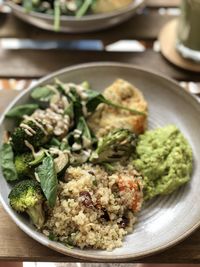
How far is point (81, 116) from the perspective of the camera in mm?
1378

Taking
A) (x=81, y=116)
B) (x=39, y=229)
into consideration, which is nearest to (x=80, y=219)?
(x=39, y=229)

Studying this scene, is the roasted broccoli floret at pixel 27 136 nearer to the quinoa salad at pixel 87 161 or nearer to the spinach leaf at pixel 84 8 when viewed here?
the quinoa salad at pixel 87 161

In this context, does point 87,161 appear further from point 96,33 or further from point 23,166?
point 96,33

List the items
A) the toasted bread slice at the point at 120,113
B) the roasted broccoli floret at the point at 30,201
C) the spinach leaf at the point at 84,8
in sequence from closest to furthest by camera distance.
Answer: the roasted broccoli floret at the point at 30,201, the toasted bread slice at the point at 120,113, the spinach leaf at the point at 84,8

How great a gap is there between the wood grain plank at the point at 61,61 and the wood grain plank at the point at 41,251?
0.61 metres

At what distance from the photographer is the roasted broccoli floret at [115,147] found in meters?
1.27

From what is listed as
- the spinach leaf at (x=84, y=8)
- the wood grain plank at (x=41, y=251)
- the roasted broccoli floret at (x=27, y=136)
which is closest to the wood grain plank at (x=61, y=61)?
the spinach leaf at (x=84, y=8)

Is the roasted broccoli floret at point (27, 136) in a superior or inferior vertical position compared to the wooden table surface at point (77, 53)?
inferior

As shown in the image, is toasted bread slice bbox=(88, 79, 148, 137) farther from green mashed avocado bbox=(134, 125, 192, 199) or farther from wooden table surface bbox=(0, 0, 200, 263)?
wooden table surface bbox=(0, 0, 200, 263)

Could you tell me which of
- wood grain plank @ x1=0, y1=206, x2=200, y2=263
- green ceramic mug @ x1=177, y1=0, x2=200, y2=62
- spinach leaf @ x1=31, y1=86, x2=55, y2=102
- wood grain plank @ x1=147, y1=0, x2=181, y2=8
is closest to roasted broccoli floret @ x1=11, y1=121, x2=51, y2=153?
spinach leaf @ x1=31, y1=86, x2=55, y2=102

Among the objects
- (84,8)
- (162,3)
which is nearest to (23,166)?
(84,8)

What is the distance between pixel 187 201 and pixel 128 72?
1.61 feet

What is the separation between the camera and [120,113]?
1.40 m

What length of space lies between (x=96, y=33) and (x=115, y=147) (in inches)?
24.0
